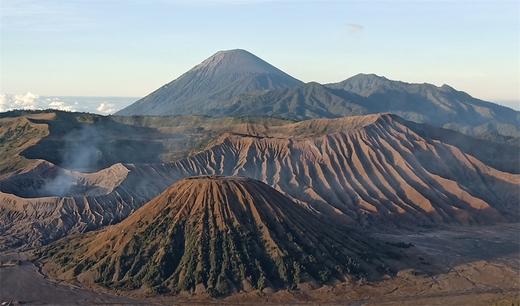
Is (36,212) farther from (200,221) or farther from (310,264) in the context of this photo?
(310,264)

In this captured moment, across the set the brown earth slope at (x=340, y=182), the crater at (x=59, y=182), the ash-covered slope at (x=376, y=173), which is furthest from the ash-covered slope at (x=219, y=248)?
the crater at (x=59, y=182)

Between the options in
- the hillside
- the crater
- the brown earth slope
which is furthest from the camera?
the hillside

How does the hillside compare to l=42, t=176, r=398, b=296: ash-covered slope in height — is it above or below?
above

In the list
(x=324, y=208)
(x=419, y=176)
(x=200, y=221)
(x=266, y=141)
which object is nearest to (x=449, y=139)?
(x=419, y=176)

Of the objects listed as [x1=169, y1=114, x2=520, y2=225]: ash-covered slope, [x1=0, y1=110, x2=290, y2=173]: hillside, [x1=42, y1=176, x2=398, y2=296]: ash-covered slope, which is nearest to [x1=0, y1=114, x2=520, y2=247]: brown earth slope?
[x1=169, y1=114, x2=520, y2=225]: ash-covered slope

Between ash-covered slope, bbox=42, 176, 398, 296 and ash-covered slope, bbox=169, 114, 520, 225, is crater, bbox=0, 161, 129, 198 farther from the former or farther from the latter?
ash-covered slope, bbox=42, 176, 398, 296

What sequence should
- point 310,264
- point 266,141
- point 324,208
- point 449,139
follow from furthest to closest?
point 449,139 < point 266,141 < point 324,208 < point 310,264

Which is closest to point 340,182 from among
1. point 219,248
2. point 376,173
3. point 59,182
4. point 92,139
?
point 376,173

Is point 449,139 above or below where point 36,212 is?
above
